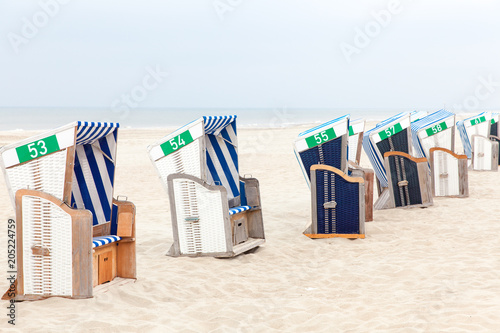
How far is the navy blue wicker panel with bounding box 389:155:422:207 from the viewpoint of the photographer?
8.66 m

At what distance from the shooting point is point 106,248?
4.86 m

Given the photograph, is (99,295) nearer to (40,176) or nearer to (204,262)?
(40,176)

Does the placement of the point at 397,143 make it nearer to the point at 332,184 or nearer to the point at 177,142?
the point at 332,184

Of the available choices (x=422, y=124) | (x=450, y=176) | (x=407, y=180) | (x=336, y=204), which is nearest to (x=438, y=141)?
(x=422, y=124)

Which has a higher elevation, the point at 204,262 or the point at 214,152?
the point at 214,152

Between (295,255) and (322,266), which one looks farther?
(295,255)

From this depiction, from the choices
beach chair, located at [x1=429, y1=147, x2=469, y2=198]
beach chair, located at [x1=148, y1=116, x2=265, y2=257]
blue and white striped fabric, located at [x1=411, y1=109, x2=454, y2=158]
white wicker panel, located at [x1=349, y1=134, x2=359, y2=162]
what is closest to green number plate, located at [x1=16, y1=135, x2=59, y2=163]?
beach chair, located at [x1=148, y1=116, x2=265, y2=257]

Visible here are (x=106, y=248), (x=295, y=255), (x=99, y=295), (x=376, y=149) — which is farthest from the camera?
(x=376, y=149)

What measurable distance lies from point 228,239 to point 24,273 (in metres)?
2.21

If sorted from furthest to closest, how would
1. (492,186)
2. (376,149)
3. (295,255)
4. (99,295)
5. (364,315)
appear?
(492,186), (376,149), (295,255), (99,295), (364,315)

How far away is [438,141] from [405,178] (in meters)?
2.73

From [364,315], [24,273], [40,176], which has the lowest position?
[364,315]

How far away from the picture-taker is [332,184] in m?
6.86

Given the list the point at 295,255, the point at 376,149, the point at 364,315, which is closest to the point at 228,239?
the point at 295,255
